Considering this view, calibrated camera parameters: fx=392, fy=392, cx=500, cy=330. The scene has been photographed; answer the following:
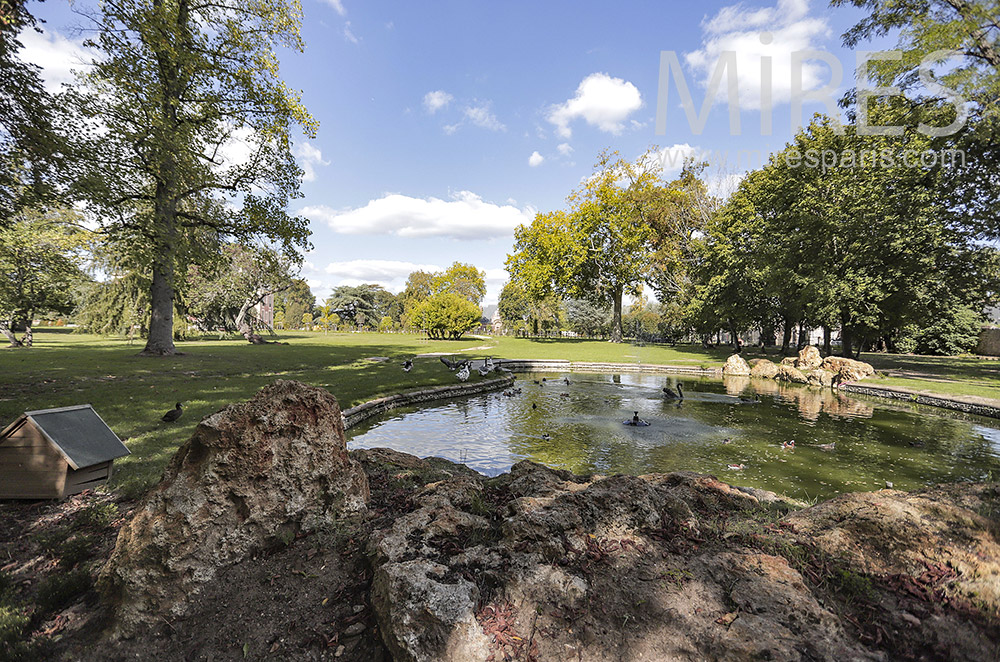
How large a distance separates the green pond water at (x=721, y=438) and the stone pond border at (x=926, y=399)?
0.52m

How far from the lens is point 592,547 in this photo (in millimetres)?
3074

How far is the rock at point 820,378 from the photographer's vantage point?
62.0 ft

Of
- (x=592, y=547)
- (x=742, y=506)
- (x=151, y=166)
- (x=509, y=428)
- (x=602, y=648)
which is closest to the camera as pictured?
(x=602, y=648)

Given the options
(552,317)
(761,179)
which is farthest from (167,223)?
(552,317)

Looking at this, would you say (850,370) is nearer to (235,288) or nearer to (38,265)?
(38,265)

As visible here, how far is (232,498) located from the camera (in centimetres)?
334

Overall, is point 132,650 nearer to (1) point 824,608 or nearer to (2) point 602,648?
(2) point 602,648

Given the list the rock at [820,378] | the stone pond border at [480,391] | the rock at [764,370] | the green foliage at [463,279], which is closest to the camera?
the stone pond border at [480,391]

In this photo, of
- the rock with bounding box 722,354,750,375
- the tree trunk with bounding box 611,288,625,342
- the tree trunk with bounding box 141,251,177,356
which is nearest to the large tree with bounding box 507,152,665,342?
the tree trunk with bounding box 611,288,625,342

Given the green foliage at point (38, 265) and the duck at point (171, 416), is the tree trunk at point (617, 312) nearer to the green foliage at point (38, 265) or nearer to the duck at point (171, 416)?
the duck at point (171, 416)

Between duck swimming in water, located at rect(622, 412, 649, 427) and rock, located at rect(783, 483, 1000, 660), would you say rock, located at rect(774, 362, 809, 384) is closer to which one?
duck swimming in water, located at rect(622, 412, 649, 427)

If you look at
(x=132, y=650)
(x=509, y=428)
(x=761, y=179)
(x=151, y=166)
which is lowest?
(x=509, y=428)

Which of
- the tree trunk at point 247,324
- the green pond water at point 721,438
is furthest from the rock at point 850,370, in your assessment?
the tree trunk at point 247,324

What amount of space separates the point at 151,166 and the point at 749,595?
20652 mm
